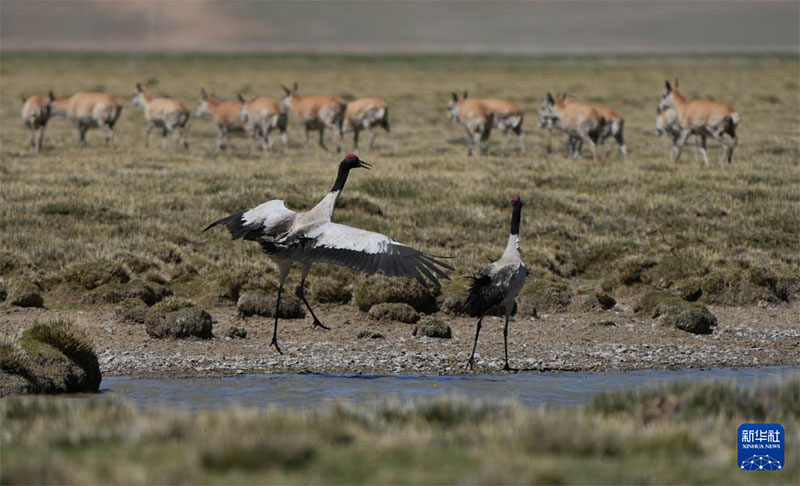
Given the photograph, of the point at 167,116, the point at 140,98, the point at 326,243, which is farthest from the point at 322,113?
the point at 326,243

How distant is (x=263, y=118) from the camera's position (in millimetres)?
33594

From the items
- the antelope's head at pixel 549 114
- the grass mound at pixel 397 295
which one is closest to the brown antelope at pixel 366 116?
the antelope's head at pixel 549 114

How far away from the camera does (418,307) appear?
52.9 ft

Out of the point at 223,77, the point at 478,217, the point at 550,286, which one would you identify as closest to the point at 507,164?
the point at 478,217

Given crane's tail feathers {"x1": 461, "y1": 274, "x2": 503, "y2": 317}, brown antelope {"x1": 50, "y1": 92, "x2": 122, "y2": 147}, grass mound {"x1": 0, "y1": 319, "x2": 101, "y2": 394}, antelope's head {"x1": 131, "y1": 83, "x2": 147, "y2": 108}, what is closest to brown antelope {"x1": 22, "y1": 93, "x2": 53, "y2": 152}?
brown antelope {"x1": 50, "y1": 92, "x2": 122, "y2": 147}

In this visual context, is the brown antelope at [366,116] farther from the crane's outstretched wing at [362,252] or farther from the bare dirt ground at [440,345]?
the crane's outstretched wing at [362,252]

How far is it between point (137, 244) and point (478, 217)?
5.74m

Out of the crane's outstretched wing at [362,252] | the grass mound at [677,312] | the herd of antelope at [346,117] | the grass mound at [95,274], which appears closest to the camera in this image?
the crane's outstretched wing at [362,252]

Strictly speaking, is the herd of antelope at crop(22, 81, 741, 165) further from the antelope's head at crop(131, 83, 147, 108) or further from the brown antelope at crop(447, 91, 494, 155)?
the antelope's head at crop(131, 83, 147, 108)

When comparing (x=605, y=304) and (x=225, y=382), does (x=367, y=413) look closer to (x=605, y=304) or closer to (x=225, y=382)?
(x=225, y=382)

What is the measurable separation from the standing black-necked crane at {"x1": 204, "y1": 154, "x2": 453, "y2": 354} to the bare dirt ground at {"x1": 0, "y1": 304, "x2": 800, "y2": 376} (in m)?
0.72

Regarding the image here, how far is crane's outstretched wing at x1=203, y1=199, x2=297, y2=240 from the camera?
531 inches

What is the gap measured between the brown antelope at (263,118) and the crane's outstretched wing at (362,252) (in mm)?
20613

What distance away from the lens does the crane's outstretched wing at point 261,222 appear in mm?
13484
